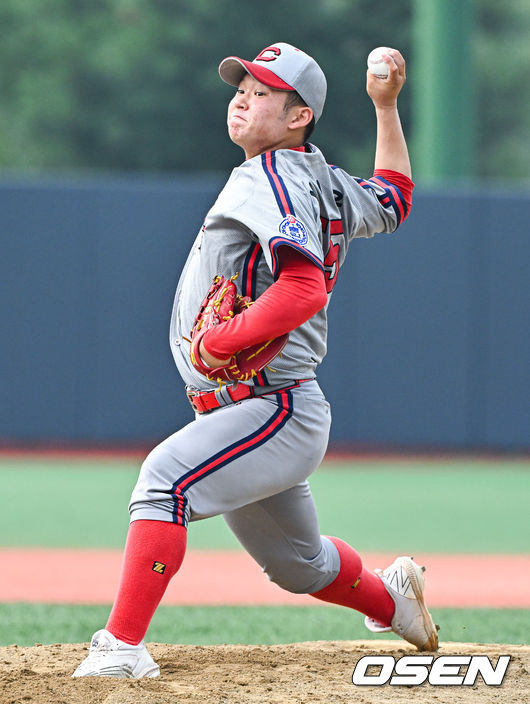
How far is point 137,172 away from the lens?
2900 centimetres

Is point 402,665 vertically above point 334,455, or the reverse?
point 402,665

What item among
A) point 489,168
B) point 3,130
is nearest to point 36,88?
point 3,130

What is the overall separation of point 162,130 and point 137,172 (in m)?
1.38

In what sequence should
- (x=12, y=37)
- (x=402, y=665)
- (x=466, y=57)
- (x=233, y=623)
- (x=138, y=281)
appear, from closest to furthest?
(x=402, y=665) → (x=233, y=623) → (x=138, y=281) → (x=466, y=57) → (x=12, y=37)

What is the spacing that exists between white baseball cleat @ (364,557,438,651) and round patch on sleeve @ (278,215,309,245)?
145 cm

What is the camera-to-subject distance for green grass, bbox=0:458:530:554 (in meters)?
7.72

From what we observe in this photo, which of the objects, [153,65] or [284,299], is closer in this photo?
[284,299]

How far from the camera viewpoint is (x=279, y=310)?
3352 millimetres

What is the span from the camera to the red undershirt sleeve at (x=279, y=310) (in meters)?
3.34

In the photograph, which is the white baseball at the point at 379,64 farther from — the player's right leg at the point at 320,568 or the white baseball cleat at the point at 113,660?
the white baseball cleat at the point at 113,660

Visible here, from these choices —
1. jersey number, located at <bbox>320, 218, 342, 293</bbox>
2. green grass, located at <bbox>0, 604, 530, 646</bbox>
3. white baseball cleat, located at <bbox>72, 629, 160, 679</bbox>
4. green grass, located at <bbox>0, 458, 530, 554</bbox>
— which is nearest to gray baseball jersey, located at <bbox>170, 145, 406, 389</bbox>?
jersey number, located at <bbox>320, 218, 342, 293</bbox>

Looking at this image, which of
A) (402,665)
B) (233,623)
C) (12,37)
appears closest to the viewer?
(402,665)

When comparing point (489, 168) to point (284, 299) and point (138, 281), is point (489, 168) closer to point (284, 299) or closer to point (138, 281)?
point (138, 281)

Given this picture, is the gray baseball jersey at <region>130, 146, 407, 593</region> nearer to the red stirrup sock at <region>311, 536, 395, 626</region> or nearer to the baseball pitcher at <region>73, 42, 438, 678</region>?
the baseball pitcher at <region>73, 42, 438, 678</region>
